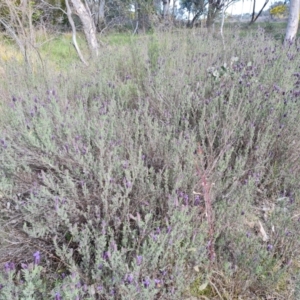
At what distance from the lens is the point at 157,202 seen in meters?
1.69

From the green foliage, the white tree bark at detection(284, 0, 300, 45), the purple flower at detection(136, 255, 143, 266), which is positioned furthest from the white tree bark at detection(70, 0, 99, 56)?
the green foliage

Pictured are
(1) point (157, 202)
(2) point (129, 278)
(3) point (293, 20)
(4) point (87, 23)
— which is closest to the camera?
(2) point (129, 278)

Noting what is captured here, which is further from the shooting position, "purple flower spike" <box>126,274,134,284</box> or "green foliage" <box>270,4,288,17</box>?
"green foliage" <box>270,4,288,17</box>

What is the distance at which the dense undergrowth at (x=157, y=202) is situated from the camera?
1.29 m

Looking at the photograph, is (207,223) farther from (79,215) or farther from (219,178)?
(79,215)

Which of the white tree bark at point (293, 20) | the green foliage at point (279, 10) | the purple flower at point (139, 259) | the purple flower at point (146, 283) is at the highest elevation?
the green foliage at point (279, 10)

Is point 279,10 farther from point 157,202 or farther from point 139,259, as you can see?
point 139,259

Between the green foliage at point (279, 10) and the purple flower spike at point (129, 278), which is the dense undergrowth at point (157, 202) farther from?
the green foliage at point (279, 10)

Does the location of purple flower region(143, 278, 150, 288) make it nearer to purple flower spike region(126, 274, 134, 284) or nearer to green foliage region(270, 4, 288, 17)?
purple flower spike region(126, 274, 134, 284)

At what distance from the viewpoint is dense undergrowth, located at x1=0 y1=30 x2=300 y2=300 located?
4.25ft

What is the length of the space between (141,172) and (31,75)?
232cm

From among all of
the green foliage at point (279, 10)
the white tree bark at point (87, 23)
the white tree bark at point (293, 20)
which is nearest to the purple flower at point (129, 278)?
the white tree bark at point (293, 20)

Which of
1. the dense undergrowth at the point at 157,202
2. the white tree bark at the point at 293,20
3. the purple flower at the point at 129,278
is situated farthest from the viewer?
the white tree bark at the point at 293,20

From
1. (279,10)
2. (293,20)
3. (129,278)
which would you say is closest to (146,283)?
(129,278)
